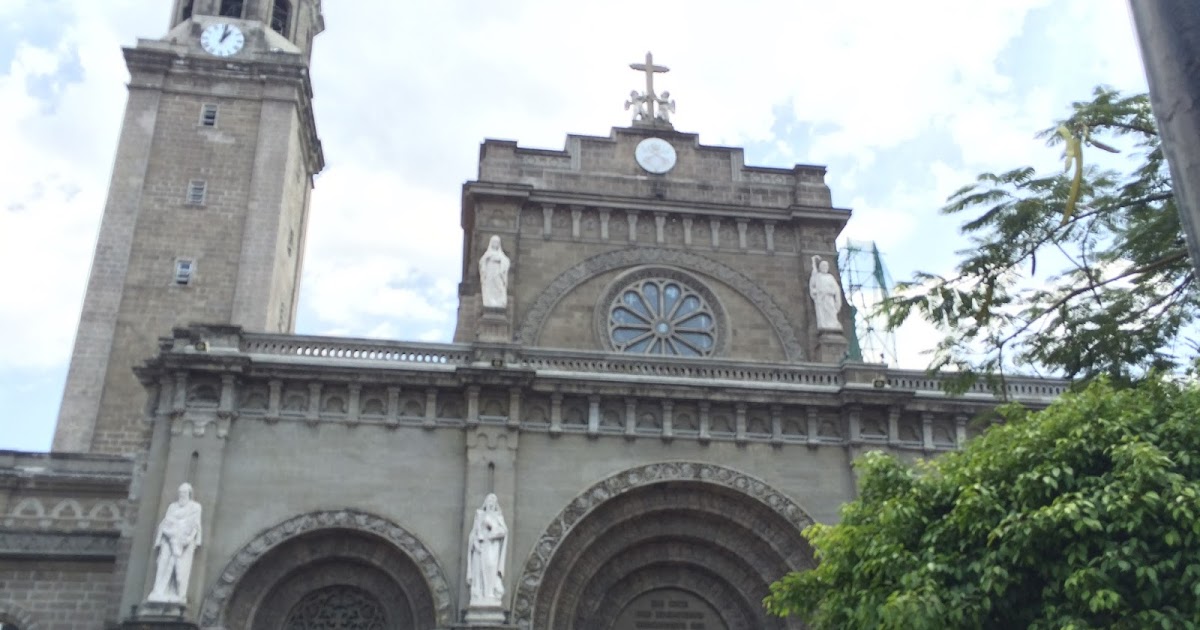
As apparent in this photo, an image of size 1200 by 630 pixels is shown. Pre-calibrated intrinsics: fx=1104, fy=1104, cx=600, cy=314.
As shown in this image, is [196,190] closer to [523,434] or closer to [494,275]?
[494,275]

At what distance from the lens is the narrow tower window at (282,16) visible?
37062 mm

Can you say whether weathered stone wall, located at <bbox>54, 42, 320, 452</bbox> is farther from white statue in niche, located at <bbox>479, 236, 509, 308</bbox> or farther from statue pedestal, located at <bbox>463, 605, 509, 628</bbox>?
statue pedestal, located at <bbox>463, 605, 509, 628</bbox>

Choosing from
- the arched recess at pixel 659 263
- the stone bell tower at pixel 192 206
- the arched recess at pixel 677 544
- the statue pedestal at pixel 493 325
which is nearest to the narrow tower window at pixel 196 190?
the stone bell tower at pixel 192 206

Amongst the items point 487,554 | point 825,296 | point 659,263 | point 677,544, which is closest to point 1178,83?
point 487,554

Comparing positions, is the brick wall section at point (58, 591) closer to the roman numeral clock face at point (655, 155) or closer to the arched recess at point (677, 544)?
the arched recess at point (677, 544)

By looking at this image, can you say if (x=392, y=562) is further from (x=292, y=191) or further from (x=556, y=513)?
(x=292, y=191)

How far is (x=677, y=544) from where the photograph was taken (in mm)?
23703

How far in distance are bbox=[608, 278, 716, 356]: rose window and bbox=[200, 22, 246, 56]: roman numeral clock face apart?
1593 cm

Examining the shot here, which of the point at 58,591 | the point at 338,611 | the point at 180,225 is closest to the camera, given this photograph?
the point at 338,611

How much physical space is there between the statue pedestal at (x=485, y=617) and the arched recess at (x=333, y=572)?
0.71 metres

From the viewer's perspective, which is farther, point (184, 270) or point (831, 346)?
point (184, 270)

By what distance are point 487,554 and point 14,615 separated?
1074cm

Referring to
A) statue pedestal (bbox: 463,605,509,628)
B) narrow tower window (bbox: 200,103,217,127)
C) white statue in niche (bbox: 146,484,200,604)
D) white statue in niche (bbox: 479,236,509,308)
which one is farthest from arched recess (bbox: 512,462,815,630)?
narrow tower window (bbox: 200,103,217,127)

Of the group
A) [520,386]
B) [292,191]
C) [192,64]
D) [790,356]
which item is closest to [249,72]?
[192,64]
